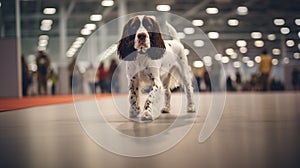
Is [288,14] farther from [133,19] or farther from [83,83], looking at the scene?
[133,19]

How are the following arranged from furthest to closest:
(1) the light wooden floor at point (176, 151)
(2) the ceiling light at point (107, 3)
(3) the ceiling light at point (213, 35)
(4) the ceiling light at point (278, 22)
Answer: (3) the ceiling light at point (213, 35)
(4) the ceiling light at point (278, 22)
(2) the ceiling light at point (107, 3)
(1) the light wooden floor at point (176, 151)

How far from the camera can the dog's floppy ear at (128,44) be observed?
17.6 feet

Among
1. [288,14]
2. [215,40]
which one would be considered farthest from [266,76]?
[215,40]

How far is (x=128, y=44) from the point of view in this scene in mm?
5461

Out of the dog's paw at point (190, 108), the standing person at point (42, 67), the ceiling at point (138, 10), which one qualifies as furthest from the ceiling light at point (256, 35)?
the dog's paw at point (190, 108)

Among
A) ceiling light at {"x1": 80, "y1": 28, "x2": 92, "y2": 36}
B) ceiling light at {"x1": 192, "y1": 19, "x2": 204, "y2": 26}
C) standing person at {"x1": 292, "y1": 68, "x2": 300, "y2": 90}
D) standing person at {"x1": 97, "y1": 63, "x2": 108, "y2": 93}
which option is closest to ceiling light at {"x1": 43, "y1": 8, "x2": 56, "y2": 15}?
ceiling light at {"x1": 80, "y1": 28, "x2": 92, "y2": 36}

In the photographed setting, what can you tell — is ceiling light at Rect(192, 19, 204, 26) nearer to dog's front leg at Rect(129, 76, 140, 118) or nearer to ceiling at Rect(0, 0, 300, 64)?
ceiling at Rect(0, 0, 300, 64)

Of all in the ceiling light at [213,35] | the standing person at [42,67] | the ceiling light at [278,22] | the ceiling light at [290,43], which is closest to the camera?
the standing person at [42,67]

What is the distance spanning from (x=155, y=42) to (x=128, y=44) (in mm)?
299

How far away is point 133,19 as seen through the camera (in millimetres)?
5355

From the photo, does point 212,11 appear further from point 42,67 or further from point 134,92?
point 134,92

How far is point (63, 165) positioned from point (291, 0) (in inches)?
1028

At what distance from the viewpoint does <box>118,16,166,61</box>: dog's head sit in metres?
5.26

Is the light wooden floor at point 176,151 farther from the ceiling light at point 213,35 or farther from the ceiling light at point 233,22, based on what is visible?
the ceiling light at point 213,35
